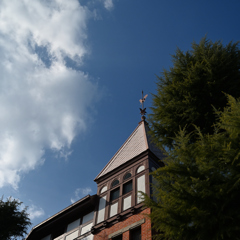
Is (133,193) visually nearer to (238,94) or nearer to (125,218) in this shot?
(125,218)

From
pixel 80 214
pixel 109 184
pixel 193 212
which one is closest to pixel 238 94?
pixel 193 212

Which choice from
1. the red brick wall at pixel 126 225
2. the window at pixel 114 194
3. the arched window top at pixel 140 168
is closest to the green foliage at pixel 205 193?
the red brick wall at pixel 126 225

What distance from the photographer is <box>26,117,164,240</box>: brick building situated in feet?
49.8

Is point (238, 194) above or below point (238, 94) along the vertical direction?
below

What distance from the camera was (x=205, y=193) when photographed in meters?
7.77

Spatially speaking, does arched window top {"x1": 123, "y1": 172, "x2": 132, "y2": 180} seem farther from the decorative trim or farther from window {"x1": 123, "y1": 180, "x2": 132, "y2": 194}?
the decorative trim

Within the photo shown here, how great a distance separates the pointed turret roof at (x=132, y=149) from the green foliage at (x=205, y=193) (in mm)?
9691

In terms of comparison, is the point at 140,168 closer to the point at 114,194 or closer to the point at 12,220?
the point at 114,194

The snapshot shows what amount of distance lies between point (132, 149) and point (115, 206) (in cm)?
446

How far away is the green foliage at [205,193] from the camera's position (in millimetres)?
7594

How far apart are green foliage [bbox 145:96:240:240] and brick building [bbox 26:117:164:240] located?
6050 mm

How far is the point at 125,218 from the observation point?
607 inches

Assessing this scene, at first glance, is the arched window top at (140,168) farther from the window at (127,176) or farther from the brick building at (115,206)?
the window at (127,176)

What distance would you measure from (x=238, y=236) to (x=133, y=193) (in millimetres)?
9314
